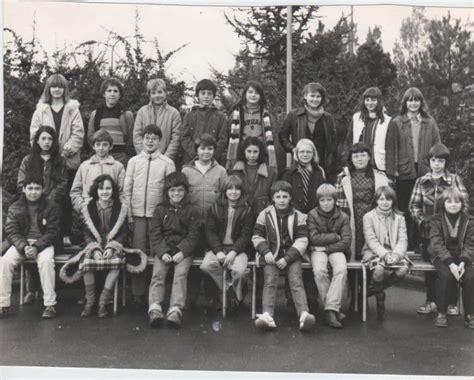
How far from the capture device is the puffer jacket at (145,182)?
4598mm

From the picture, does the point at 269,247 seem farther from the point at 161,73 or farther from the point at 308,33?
the point at 308,33

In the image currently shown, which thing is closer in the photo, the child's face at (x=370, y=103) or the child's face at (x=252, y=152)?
the child's face at (x=252, y=152)

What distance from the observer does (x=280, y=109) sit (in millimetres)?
6941

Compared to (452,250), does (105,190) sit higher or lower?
higher

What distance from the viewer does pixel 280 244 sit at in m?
4.28

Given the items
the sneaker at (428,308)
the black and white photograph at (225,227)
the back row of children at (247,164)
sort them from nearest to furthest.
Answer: the black and white photograph at (225,227)
the sneaker at (428,308)
the back row of children at (247,164)

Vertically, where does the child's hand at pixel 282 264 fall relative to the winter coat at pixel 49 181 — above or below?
below

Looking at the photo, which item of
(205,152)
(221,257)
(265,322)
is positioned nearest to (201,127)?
(205,152)

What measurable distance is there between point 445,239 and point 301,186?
120 cm

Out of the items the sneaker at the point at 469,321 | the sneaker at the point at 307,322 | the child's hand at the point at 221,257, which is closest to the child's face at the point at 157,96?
the child's hand at the point at 221,257

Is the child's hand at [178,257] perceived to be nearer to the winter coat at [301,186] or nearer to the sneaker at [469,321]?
the winter coat at [301,186]

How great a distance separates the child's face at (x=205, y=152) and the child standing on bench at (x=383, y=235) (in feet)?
4.48

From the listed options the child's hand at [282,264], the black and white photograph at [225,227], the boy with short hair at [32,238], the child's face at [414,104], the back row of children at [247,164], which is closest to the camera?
the black and white photograph at [225,227]

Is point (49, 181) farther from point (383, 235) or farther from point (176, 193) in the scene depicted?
point (383, 235)
